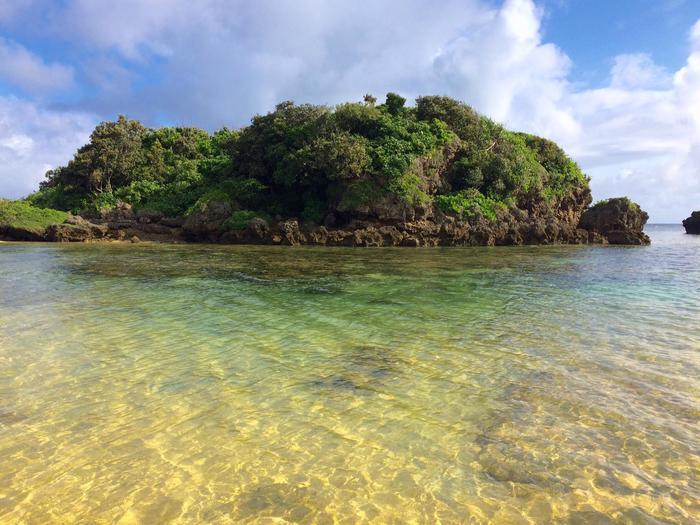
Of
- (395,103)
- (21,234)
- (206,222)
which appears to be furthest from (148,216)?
(395,103)

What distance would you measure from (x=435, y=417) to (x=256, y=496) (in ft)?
→ 7.85

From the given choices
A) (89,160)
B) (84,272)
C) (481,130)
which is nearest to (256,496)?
(84,272)

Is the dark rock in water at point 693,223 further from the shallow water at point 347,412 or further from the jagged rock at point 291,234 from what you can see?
the shallow water at point 347,412

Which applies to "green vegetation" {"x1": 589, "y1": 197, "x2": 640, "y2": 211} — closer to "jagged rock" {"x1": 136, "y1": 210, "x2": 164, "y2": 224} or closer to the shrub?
the shrub

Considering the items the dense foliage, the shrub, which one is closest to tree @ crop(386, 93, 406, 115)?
the dense foliage

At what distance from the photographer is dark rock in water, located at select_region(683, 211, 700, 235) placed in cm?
7869

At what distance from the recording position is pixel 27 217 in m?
36.2

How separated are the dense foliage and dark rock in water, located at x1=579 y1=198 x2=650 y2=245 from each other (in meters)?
3.55

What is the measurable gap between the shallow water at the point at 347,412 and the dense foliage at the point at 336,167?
25169mm

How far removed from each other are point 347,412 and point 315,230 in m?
30.6

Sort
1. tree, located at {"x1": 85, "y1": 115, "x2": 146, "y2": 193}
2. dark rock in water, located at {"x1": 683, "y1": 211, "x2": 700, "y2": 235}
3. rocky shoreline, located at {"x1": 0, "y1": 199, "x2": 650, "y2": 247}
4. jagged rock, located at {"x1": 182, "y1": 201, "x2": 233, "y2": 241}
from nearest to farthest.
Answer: rocky shoreline, located at {"x1": 0, "y1": 199, "x2": 650, "y2": 247} < jagged rock, located at {"x1": 182, "y1": 201, "x2": 233, "y2": 241} < tree, located at {"x1": 85, "y1": 115, "x2": 146, "y2": 193} < dark rock in water, located at {"x1": 683, "y1": 211, "x2": 700, "y2": 235}

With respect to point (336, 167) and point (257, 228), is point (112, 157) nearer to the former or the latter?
point (257, 228)

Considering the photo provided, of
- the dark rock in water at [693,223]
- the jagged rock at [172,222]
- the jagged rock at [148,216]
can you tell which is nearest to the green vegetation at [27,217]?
the jagged rock at [148,216]

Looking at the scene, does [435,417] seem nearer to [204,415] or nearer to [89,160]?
[204,415]
